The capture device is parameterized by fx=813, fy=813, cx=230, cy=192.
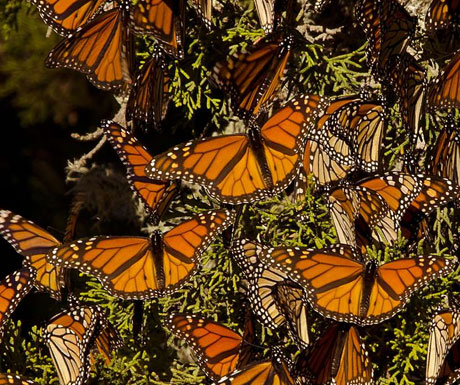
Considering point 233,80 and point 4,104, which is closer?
point 233,80

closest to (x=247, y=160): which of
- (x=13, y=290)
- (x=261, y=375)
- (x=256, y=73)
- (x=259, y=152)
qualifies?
(x=259, y=152)

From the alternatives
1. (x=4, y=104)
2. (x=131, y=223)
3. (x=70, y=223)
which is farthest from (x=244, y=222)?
(x=4, y=104)

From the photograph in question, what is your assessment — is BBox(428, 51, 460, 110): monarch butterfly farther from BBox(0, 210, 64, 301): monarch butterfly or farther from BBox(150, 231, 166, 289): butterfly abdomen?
BBox(0, 210, 64, 301): monarch butterfly

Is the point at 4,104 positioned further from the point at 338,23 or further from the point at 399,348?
the point at 399,348

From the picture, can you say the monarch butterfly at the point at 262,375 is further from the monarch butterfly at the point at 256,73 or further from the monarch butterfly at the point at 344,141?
the monarch butterfly at the point at 256,73

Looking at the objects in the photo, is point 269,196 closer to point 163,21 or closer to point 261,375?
point 261,375

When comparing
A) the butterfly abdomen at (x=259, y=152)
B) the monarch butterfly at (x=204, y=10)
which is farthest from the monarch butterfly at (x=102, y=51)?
the butterfly abdomen at (x=259, y=152)
